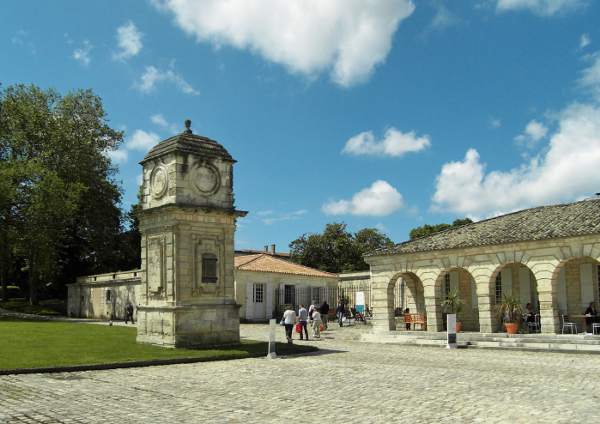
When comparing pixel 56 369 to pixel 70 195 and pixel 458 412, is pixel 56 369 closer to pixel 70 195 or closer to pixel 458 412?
pixel 458 412

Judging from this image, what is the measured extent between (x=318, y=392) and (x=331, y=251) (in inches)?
1683

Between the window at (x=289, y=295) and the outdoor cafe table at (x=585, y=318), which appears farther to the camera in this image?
the window at (x=289, y=295)

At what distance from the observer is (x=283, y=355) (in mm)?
16844

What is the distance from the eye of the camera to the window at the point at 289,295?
1427 inches

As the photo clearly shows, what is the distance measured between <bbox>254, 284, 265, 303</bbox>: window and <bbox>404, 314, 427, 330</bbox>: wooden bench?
40.2 ft

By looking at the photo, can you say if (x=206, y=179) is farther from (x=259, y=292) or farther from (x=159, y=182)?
(x=259, y=292)

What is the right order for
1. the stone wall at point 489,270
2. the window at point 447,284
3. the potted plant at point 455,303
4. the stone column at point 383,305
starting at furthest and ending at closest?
the window at point 447,284
the stone column at point 383,305
the potted plant at point 455,303
the stone wall at point 489,270

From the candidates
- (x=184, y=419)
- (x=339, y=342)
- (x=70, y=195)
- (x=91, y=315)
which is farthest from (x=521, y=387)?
(x=91, y=315)

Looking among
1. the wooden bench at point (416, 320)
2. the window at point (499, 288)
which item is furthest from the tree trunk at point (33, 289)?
the window at point (499, 288)

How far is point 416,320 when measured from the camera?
2458 centimetres

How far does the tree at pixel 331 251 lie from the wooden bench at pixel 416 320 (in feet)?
Result: 87.9

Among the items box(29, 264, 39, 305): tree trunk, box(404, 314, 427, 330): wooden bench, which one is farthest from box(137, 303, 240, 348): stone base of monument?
box(29, 264, 39, 305): tree trunk

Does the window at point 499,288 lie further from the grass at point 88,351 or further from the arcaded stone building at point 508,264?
the grass at point 88,351

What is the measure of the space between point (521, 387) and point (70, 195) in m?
32.8
